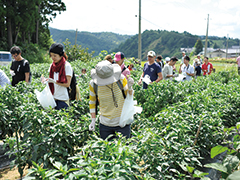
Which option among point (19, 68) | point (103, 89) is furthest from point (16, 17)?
point (103, 89)

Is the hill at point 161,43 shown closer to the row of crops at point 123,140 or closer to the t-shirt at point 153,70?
the t-shirt at point 153,70

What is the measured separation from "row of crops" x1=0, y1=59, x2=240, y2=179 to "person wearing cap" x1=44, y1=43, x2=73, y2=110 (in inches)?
11.5

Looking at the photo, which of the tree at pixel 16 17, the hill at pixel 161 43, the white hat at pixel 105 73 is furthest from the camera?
the hill at pixel 161 43

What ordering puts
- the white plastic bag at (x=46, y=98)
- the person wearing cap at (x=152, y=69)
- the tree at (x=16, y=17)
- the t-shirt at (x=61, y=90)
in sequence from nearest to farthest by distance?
the white plastic bag at (x=46, y=98) → the t-shirt at (x=61, y=90) → the person wearing cap at (x=152, y=69) → the tree at (x=16, y=17)

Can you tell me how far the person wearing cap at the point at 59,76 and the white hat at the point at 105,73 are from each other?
0.89m

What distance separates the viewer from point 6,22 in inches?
1037

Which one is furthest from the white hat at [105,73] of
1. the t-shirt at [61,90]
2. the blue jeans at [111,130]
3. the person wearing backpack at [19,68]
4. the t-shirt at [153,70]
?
the t-shirt at [153,70]

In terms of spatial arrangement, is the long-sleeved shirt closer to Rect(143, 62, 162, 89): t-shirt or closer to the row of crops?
the row of crops

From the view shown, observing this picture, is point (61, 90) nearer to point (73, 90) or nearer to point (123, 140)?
point (73, 90)

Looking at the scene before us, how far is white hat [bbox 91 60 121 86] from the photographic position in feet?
8.11

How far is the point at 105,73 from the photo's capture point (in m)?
2.48

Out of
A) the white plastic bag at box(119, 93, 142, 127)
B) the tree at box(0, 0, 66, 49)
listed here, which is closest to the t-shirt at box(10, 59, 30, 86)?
the white plastic bag at box(119, 93, 142, 127)

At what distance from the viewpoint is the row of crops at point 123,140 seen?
1670 millimetres

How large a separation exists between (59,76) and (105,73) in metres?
1.18
